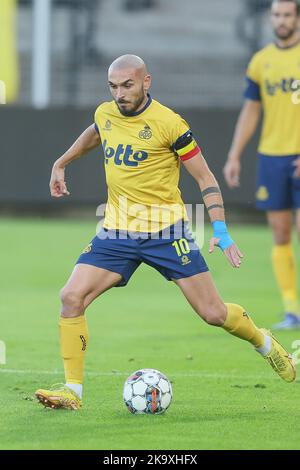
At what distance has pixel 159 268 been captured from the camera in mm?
7520

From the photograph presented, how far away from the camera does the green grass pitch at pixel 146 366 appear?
649cm

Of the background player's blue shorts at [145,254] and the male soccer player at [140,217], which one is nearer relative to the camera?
the male soccer player at [140,217]

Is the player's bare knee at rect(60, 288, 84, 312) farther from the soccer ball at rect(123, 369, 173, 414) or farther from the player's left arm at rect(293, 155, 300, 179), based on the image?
the player's left arm at rect(293, 155, 300, 179)

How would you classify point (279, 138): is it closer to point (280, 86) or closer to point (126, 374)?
point (280, 86)

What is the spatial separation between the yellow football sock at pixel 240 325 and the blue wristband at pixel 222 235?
508 mm

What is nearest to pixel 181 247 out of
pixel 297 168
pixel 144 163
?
pixel 144 163

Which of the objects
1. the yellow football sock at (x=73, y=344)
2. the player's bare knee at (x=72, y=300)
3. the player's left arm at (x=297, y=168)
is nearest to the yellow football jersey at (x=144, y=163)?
the player's bare knee at (x=72, y=300)

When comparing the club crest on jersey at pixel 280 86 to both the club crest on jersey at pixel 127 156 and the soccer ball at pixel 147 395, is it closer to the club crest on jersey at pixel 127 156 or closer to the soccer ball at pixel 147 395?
the club crest on jersey at pixel 127 156

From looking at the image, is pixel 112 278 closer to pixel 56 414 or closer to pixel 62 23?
pixel 56 414

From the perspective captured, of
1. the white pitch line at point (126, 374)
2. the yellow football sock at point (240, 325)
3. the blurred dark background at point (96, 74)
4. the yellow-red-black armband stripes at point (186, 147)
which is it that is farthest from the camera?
the blurred dark background at point (96, 74)

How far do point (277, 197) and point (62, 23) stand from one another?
10905 millimetres

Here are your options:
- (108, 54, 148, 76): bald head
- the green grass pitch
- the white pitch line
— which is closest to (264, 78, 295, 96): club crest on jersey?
the green grass pitch

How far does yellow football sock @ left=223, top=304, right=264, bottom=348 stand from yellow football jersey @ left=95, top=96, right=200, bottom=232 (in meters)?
0.65

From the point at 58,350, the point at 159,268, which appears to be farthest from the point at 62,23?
the point at 159,268
